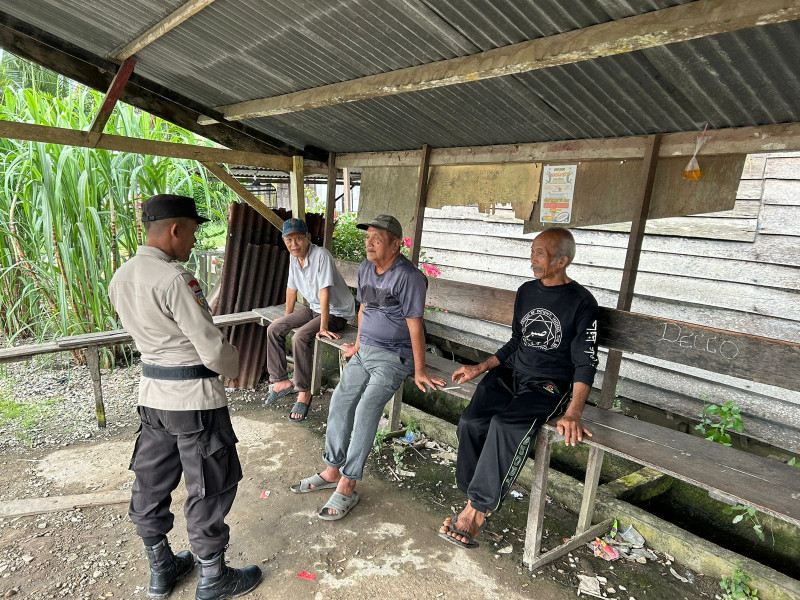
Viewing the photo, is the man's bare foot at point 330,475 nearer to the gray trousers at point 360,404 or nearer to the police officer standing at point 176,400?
the gray trousers at point 360,404

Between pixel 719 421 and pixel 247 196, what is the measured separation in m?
4.77

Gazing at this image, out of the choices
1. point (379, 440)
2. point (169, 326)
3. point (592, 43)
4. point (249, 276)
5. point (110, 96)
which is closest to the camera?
point (592, 43)

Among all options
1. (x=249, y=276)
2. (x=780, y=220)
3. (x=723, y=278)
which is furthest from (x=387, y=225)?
(x=780, y=220)

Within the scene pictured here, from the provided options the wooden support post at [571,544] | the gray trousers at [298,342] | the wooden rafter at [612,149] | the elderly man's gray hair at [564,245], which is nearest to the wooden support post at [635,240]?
the wooden rafter at [612,149]

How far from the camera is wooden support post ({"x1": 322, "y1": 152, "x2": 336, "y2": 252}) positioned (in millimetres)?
5484

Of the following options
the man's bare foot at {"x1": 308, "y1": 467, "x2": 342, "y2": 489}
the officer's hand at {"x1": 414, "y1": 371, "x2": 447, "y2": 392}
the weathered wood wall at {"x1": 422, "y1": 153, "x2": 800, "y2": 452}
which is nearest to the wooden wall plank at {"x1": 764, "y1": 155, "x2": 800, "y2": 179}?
the weathered wood wall at {"x1": 422, "y1": 153, "x2": 800, "y2": 452}

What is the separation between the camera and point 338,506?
3.22 metres

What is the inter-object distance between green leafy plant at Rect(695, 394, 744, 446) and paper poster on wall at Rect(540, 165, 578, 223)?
6.64ft

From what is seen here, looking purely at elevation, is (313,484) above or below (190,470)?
below

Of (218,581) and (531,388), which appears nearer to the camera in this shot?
(218,581)

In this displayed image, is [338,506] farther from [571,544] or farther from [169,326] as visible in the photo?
[169,326]

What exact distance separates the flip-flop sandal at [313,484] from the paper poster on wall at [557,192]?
7.86 ft

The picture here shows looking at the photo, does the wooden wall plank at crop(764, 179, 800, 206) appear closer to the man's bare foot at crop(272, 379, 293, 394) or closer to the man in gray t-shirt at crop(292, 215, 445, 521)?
the man in gray t-shirt at crop(292, 215, 445, 521)

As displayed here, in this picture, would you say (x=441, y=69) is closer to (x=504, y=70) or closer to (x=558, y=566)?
(x=504, y=70)
